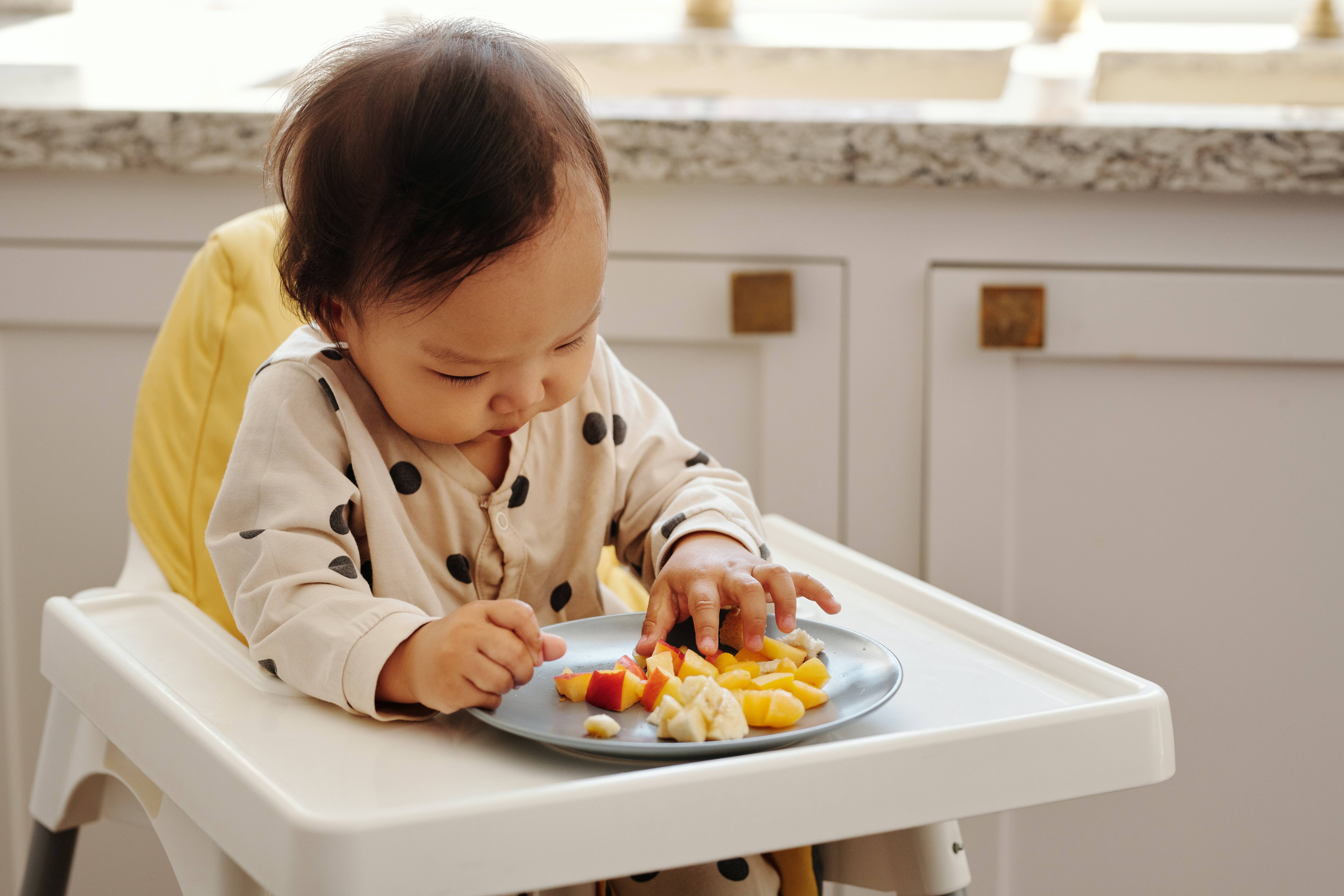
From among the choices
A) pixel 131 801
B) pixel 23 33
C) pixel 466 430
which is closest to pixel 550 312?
pixel 466 430

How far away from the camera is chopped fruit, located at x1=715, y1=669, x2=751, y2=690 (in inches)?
20.0

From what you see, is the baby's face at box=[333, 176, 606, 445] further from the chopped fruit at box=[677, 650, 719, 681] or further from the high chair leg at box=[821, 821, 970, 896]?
the high chair leg at box=[821, 821, 970, 896]

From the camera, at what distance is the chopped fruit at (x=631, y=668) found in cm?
51

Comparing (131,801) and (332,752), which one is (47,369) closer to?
(131,801)

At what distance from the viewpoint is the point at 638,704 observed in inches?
19.8

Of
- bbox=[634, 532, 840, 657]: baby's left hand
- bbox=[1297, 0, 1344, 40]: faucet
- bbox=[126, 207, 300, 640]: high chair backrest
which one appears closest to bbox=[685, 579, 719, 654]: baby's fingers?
bbox=[634, 532, 840, 657]: baby's left hand

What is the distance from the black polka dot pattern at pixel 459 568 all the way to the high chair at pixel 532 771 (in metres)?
0.12

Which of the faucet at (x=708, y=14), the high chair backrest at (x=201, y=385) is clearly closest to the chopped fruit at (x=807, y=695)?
the high chair backrest at (x=201, y=385)

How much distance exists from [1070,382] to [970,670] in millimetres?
506

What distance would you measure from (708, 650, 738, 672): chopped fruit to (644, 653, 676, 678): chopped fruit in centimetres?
2

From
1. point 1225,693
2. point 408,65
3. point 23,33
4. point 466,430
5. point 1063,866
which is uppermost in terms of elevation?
Answer: point 23,33

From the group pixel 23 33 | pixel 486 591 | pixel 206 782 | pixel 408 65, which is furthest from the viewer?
pixel 23 33

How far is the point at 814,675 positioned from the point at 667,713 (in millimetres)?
82

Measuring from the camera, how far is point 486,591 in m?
0.71
